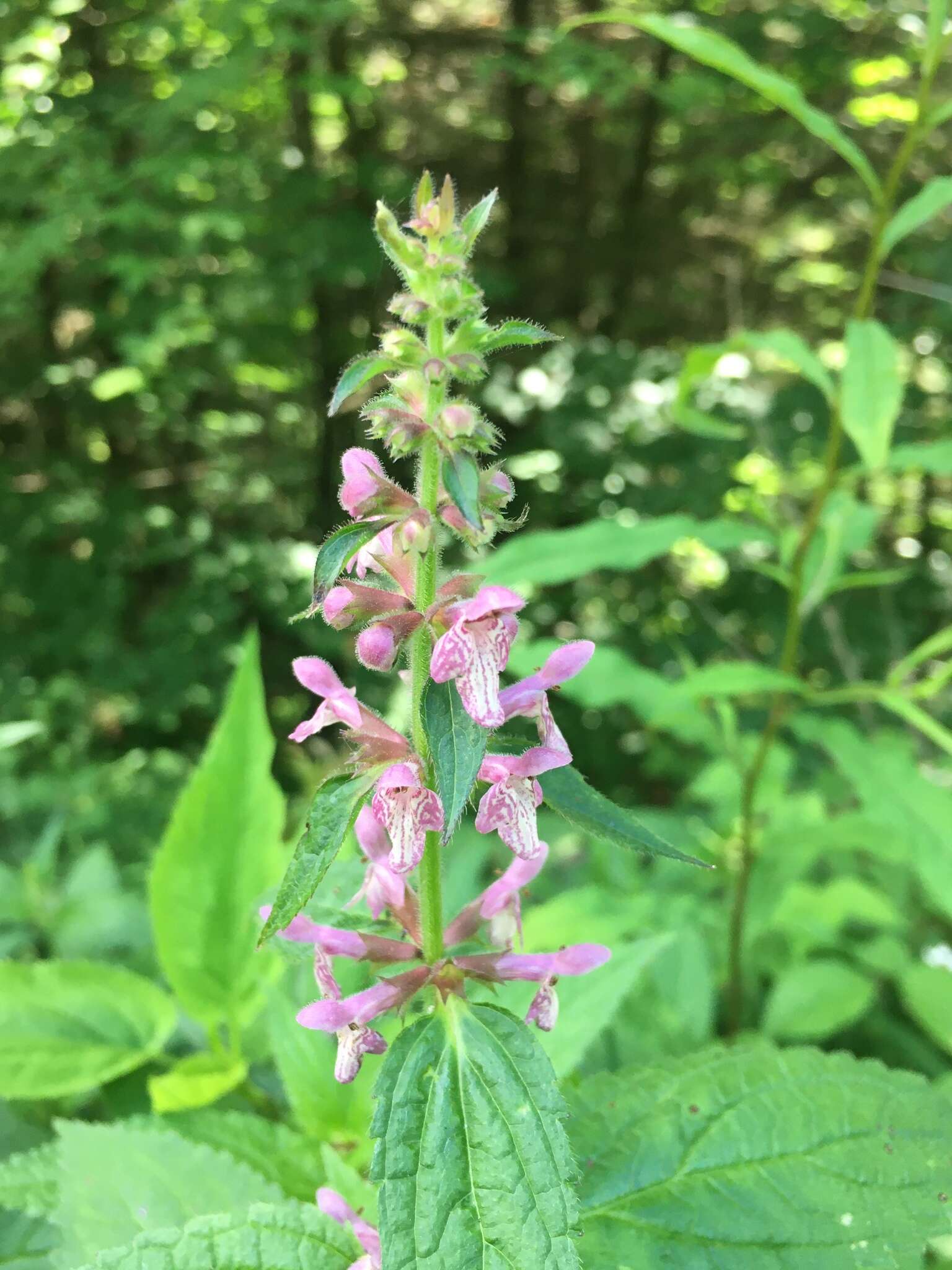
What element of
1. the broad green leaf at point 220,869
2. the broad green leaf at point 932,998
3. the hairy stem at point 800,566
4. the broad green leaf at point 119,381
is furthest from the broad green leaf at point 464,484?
the broad green leaf at point 119,381

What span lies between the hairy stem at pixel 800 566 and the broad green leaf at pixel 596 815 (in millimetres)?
1190

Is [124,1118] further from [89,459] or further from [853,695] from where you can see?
[89,459]

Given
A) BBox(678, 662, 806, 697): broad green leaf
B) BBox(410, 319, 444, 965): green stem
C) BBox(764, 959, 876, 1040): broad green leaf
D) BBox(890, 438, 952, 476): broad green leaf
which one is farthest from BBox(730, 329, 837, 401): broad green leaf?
BBox(764, 959, 876, 1040): broad green leaf

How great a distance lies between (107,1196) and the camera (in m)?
1.15

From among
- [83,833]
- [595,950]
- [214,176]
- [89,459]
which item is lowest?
[83,833]

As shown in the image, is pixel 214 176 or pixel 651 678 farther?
pixel 214 176

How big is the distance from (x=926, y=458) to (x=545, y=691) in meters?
1.31

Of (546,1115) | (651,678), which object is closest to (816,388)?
Result: (651,678)

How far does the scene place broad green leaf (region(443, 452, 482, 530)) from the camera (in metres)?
0.82

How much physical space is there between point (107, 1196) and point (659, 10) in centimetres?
551

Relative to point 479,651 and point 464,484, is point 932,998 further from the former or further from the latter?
point 464,484

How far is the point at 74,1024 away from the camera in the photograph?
1.62m

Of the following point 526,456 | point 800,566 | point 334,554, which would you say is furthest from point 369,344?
point 334,554

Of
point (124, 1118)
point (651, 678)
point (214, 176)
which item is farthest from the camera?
point (214, 176)
